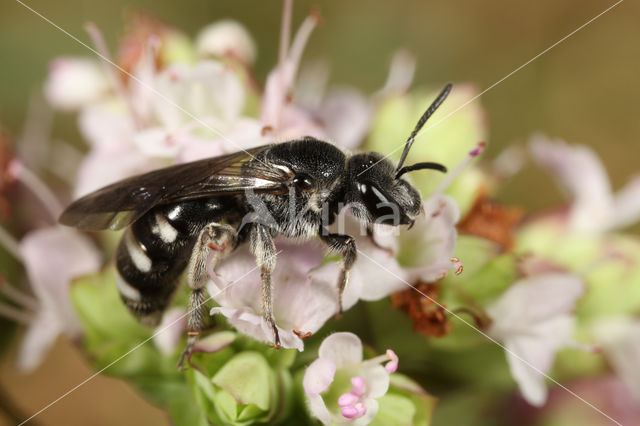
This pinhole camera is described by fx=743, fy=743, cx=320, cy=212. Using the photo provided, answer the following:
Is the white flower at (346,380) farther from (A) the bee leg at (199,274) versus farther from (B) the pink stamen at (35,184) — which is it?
(B) the pink stamen at (35,184)

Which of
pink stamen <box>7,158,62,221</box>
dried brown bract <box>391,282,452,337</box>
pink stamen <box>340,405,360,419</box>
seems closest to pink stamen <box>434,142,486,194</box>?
dried brown bract <box>391,282,452,337</box>

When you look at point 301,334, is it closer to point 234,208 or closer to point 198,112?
point 234,208

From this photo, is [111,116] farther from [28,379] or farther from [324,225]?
[28,379]

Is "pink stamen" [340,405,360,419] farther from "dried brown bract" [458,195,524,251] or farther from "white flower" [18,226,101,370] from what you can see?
"white flower" [18,226,101,370]

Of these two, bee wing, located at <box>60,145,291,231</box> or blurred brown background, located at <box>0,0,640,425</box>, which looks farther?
blurred brown background, located at <box>0,0,640,425</box>

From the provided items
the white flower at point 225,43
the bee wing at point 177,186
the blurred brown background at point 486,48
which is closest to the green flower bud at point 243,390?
the bee wing at point 177,186

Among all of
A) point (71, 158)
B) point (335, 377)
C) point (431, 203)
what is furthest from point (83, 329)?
point (71, 158)

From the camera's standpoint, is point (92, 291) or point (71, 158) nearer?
point (92, 291)
